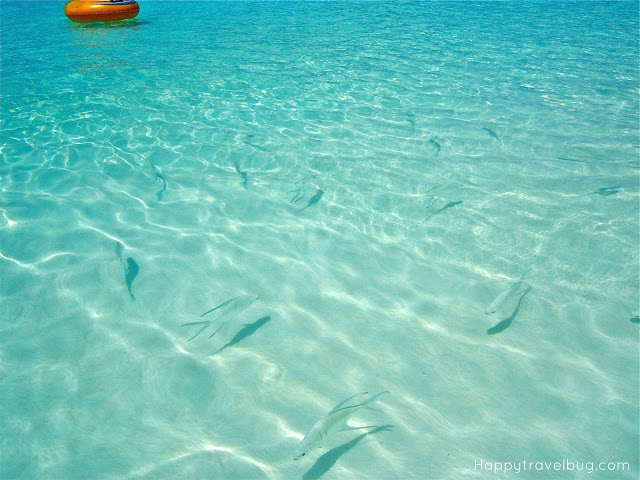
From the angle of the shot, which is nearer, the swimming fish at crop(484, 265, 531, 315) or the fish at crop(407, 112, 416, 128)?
the swimming fish at crop(484, 265, 531, 315)

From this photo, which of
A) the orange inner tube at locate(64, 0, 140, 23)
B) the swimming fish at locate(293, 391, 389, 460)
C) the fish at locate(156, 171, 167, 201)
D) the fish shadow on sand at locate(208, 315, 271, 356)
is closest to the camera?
the swimming fish at locate(293, 391, 389, 460)

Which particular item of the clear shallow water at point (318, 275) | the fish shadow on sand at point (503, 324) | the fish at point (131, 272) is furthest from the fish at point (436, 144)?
the fish at point (131, 272)

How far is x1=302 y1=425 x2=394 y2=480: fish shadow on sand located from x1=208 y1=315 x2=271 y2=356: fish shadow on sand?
120 centimetres

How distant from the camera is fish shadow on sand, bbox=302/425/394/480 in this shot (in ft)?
8.67

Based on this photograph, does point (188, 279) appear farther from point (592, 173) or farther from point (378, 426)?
point (592, 173)

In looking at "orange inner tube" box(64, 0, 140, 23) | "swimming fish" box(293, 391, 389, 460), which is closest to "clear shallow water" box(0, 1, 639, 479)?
"swimming fish" box(293, 391, 389, 460)

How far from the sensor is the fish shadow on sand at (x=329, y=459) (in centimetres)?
264

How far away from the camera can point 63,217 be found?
5.00 meters

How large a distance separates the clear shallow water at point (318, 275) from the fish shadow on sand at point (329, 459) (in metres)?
0.01

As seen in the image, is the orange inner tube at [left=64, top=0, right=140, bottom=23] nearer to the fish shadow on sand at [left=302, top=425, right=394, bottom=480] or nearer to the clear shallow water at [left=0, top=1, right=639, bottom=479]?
the clear shallow water at [left=0, top=1, right=639, bottom=479]

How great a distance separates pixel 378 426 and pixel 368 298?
1271 millimetres

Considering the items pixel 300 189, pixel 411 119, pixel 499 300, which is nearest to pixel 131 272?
pixel 300 189

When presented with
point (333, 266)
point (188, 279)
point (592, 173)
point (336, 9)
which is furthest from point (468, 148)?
point (336, 9)

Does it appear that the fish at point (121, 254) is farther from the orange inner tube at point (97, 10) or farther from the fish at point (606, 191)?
the orange inner tube at point (97, 10)
